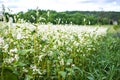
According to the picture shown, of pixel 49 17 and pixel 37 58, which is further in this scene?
pixel 49 17

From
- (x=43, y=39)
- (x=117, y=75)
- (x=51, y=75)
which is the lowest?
(x=117, y=75)

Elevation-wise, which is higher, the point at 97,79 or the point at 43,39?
the point at 43,39

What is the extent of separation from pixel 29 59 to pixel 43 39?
2.26 ft

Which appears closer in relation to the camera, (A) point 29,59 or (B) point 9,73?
(B) point 9,73

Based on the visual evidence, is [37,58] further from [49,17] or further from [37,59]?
[49,17]

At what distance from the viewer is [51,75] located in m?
4.04

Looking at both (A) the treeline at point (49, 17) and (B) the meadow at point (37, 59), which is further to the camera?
(A) the treeline at point (49, 17)

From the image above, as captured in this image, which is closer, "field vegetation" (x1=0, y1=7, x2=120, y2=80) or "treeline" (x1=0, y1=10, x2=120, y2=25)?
"field vegetation" (x1=0, y1=7, x2=120, y2=80)

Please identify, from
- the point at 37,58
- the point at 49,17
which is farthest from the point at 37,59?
the point at 49,17

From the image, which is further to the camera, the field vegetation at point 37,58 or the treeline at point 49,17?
the treeline at point 49,17

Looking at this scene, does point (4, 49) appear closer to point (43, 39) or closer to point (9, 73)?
point (9, 73)

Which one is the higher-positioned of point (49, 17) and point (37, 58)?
point (49, 17)

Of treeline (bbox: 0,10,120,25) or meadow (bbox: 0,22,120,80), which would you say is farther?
treeline (bbox: 0,10,120,25)

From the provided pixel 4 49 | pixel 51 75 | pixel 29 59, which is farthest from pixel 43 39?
pixel 4 49
